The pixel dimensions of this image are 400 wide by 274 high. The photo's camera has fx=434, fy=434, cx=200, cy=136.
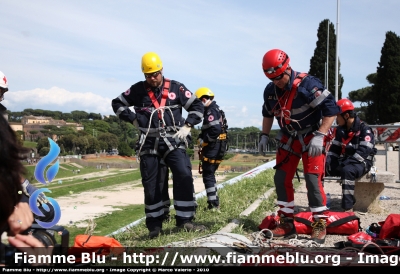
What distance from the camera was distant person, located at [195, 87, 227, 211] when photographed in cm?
765

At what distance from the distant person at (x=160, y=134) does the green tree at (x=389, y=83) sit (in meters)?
43.1

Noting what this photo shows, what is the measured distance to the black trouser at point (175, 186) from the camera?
5496 millimetres

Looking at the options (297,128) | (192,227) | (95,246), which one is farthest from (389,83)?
(95,246)

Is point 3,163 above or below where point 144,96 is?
below

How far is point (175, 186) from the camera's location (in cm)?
555

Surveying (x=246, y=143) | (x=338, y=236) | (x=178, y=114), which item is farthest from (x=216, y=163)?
(x=246, y=143)

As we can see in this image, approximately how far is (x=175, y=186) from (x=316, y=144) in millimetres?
1847

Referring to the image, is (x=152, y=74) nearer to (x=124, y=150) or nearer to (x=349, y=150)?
(x=349, y=150)

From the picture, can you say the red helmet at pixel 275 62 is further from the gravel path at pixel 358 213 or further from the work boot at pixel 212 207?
the work boot at pixel 212 207

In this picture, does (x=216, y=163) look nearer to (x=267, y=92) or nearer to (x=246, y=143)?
(x=267, y=92)

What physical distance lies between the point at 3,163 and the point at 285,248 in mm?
2967

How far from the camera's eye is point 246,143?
10250cm

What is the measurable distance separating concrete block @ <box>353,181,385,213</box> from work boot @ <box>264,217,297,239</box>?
8.05 feet

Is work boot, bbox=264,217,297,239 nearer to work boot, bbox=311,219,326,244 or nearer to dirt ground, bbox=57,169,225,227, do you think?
work boot, bbox=311,219,326,244
